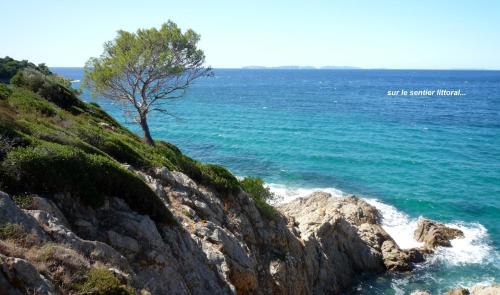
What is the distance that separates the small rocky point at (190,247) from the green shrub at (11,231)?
0.02 m

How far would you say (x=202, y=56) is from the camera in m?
32.1

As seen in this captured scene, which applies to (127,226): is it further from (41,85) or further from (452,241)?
(452,241)

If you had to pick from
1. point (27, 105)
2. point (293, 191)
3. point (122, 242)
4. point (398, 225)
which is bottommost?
point (398, 225)

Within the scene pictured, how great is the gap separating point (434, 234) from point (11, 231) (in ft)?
111

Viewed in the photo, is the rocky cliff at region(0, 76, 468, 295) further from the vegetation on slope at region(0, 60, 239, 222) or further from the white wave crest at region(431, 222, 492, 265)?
the white wave crest at region(431, 222, 492, 265)

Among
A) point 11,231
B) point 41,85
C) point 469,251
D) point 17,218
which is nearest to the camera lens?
point 11,231

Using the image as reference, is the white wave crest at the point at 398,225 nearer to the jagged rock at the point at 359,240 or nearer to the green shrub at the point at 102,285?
the jagged rock at the point at 359,240

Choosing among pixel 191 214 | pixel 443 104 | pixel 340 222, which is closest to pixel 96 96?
pixel 191 214

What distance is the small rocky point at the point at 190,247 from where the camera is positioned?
9602 mm

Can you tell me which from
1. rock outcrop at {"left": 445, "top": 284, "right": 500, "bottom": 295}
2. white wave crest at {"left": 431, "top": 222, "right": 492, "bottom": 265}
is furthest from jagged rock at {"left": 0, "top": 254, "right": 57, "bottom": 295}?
white wave crest at {"left": 431, "top": 222, "right": 492, "bottom": 265}

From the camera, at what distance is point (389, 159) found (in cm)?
5894

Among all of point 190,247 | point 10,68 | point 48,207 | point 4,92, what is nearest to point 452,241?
point 190,247

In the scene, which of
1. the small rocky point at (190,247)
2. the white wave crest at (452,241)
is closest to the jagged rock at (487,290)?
the small rocky point at (190,247)

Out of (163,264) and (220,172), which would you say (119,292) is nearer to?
(163,264)
